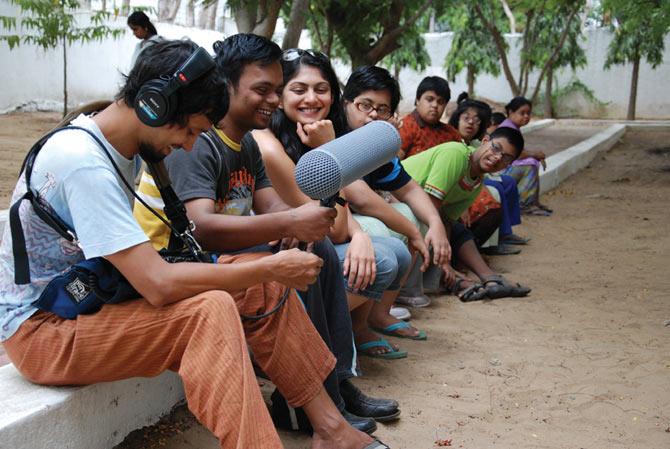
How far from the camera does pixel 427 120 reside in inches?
244

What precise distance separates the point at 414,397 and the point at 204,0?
548 centimetres

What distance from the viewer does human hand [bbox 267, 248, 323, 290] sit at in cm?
243

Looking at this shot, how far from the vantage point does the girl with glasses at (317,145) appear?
3502 millimetres

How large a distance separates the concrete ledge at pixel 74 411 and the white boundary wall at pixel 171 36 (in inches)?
41.2

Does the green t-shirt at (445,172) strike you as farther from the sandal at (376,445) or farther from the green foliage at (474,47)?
the green foliage at (474,47)

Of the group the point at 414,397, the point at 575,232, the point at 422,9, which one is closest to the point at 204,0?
the point at 422,9

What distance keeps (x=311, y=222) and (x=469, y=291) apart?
249cm

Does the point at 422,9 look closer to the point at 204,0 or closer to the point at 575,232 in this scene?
the point at 204,0

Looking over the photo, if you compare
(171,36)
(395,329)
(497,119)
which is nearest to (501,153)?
(395,329)

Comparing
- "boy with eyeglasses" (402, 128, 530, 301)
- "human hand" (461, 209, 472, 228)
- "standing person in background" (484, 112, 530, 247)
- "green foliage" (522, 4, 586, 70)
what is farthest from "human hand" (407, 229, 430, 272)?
"green foliage" (522, 4, 586, 70)

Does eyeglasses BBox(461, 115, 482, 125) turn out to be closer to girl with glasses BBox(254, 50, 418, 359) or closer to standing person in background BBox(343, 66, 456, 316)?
standing person in background BBox(343, 66, 456, 316)

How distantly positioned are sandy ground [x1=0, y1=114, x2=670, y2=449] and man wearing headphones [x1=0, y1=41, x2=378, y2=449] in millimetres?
661

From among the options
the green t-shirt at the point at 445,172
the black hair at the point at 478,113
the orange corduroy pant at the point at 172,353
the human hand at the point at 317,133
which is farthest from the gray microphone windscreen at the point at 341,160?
the black hair at the point at 478,113

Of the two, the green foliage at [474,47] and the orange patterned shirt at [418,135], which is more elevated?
the green foliage at [474,47]
